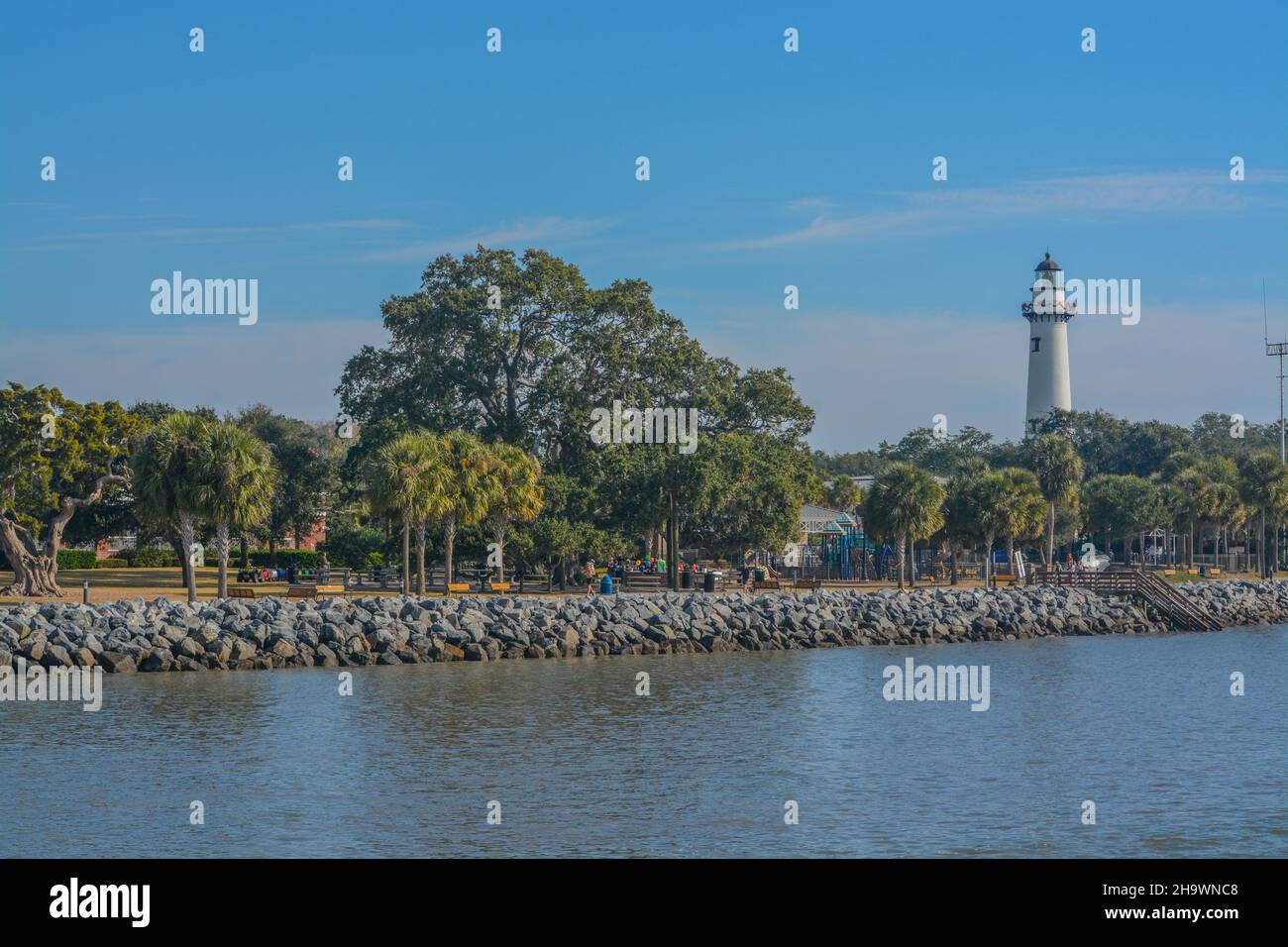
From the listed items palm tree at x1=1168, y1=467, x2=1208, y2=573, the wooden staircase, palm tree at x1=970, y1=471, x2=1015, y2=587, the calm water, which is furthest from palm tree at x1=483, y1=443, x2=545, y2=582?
palm tree at x1=1168, y1=467, x2=1208, y2=573

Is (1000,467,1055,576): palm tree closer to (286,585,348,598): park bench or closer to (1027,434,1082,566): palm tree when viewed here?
(1027,434,1082,566): palm tree

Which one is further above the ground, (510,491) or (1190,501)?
Result: (1190,501)

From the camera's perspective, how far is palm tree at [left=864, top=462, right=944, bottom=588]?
62500 mm

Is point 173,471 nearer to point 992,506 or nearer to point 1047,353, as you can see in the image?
point 992,506

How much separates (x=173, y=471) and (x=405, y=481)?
7.61m

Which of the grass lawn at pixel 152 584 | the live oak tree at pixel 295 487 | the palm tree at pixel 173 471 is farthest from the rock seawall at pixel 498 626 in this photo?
the live oak tree at pixel 295 487

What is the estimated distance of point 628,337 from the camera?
6581 cm

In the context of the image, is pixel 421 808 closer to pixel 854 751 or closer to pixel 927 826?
pixel 927 826

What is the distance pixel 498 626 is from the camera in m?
41.1

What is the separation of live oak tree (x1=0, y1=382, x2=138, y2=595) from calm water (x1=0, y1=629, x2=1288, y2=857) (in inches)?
793

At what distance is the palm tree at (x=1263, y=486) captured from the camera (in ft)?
276
